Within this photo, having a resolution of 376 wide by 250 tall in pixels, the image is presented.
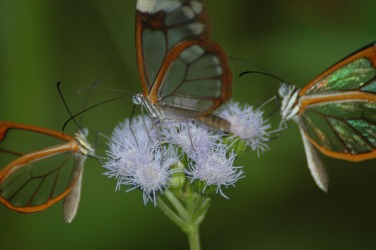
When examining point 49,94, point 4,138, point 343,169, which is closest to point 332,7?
point 343,169

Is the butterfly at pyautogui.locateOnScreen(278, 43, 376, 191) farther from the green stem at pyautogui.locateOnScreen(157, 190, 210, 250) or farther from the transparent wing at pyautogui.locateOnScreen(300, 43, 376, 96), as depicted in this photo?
the green stem at pyautogui.locateOnScreen(157, 190, 210, 250)

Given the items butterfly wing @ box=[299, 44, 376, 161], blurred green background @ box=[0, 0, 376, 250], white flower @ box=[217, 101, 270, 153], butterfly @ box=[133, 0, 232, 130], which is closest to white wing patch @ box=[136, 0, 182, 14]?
butterfly @ box=[133, 0, 232, 130]

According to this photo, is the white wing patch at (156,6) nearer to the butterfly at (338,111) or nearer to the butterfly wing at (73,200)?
the butterfly at (338,111)

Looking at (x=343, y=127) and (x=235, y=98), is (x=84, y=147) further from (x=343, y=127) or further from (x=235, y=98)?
(x=235, y=98)

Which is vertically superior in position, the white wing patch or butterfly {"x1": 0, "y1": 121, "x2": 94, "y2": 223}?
the white wing patch

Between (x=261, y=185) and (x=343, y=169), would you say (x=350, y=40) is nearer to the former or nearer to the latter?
(x=343, y=169)

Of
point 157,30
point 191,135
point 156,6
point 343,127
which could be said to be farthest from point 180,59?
point 343,127
